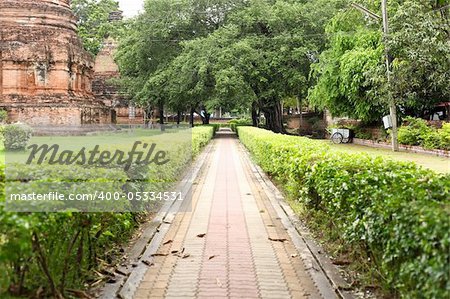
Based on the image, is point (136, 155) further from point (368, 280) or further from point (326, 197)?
point (368, 280)

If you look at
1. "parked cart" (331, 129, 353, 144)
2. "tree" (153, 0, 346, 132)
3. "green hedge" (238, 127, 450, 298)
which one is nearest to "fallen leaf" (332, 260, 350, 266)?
"green hedge" (238, 127, 450, 298)

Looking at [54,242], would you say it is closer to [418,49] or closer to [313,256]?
[313,256]

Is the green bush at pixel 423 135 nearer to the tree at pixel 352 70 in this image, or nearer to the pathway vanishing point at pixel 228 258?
the tree at pixel 352 70

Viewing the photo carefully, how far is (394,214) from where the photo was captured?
349 centimetres

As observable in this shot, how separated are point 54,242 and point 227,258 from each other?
99.1 inches

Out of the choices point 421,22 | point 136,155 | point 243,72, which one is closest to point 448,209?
point 136,155

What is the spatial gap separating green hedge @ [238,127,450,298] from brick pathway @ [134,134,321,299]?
2.69 feet

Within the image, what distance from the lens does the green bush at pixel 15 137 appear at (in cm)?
1828

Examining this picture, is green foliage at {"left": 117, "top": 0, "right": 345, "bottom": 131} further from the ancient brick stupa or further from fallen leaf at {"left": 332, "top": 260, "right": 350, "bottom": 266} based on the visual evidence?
fallen leaf at {"left": 332, "top": 260, "right": 350, "bottom": 266}

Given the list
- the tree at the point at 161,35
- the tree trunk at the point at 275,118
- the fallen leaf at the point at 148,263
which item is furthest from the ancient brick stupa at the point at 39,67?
the fallen leaf at the point at 148,263

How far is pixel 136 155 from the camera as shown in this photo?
7488 millimetres

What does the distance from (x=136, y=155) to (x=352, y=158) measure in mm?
3243

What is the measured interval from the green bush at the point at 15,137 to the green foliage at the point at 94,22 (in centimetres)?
2800

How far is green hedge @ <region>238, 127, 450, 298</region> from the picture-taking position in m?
Answer: 2.89
